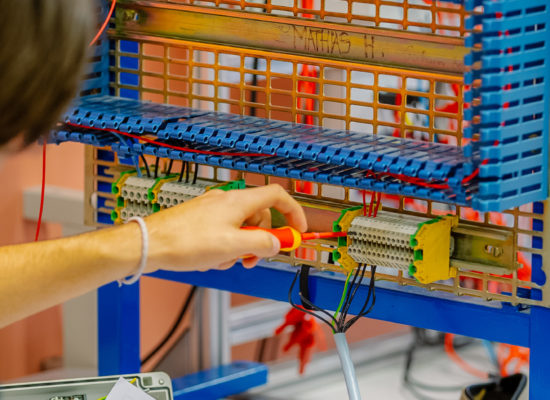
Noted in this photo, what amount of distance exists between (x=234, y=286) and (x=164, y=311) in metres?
0.75

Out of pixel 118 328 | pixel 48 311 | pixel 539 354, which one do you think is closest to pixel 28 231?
pixel 48 311

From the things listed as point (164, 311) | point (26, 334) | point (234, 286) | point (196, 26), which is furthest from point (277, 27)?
point (26, 334)

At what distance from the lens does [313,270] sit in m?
1.23

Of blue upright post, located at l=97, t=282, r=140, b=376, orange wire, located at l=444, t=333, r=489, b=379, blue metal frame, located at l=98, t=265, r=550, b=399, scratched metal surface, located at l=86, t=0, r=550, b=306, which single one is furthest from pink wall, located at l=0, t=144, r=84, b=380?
orange wire, located at l=444, t=333, r=489, b=379

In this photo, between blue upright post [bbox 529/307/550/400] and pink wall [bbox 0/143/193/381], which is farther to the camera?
pink wall [bbox 0/143/193/381]

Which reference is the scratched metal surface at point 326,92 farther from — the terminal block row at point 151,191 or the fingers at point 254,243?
the fingers at point 254,243

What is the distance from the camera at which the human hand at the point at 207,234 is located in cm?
95

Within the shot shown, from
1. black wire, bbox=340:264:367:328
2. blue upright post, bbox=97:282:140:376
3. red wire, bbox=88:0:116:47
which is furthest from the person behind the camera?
blue upright post, bbox=97:282:140:376

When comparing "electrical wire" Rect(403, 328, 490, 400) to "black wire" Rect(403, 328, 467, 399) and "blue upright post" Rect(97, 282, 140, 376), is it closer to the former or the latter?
"black wire" Rect(403, 328, 467, 399)

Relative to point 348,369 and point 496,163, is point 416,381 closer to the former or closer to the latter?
point 348,369

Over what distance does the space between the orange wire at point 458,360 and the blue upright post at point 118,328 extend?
0.57m

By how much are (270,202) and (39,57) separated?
0.37 meters

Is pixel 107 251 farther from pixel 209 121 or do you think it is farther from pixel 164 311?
pixel 164 311

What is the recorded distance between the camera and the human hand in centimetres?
95
